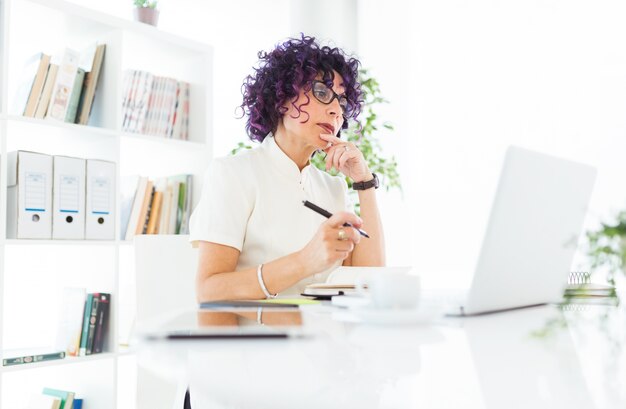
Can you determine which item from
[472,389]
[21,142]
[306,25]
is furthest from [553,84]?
[472,389]

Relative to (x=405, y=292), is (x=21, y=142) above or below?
above

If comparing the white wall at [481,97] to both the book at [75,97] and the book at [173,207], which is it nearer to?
the book at [173,207]

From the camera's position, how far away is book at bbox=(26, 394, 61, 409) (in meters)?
2.30

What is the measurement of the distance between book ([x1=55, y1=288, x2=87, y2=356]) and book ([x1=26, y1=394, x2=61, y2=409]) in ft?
0.63

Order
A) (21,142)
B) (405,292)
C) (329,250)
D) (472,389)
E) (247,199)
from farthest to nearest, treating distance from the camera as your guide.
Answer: (21,142)
(247,199)
(329,250)
(405,292)
(472,389)

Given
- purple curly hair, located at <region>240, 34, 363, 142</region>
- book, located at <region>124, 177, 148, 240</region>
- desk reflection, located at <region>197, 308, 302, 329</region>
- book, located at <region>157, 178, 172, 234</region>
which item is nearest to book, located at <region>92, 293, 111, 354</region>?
book, located at <region>124, 177, 148, 240</region>

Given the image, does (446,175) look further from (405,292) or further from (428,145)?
(405,292)

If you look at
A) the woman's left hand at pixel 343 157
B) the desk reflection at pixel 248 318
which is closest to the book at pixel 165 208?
the woman's left hand at pixel 343 157

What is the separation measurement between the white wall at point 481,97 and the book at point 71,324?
1.77 m

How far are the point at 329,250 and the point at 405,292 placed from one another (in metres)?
0.44

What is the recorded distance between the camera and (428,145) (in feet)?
11.5

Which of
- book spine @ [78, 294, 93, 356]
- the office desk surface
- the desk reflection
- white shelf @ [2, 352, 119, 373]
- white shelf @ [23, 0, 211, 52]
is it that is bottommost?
white shelf @ [2, 352, 119, 373]

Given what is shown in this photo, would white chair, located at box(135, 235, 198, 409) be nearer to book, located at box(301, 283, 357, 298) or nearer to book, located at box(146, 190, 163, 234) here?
book, located at box(301, 283, 357, 298)

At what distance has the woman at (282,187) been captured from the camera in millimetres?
1412
